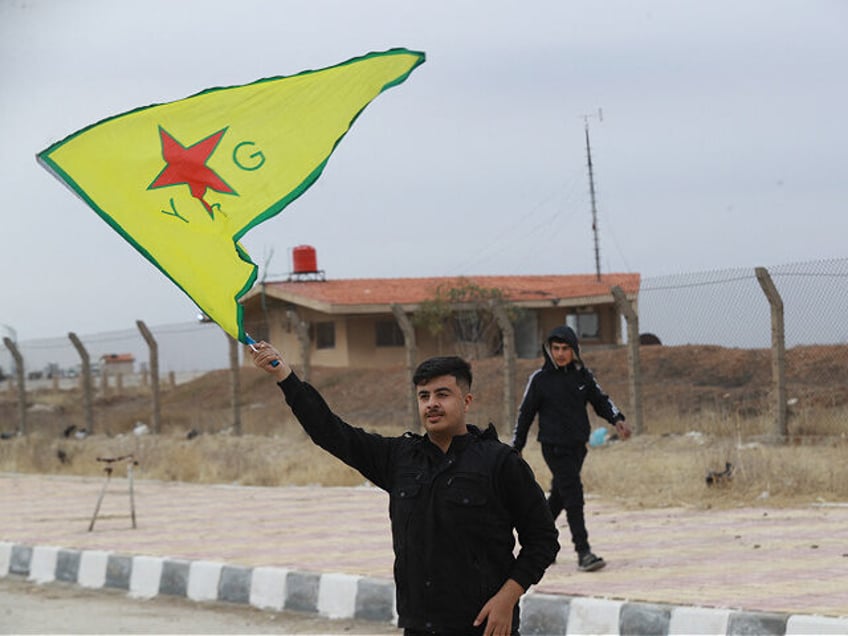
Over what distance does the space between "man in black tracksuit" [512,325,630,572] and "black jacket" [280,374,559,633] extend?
4640mm

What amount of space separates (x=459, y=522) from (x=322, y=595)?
16.1 feet

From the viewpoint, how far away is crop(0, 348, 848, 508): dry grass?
14008 millimetres

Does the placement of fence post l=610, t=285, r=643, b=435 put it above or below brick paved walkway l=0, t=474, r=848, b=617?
above

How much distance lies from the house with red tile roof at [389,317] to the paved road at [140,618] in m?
30.4

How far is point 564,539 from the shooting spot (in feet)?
37.9

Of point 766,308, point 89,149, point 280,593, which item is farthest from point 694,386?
point 89,149

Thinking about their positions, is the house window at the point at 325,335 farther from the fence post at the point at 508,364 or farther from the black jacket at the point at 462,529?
the black jacket at the point at 462,529

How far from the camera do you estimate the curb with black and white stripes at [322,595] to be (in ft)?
25.3

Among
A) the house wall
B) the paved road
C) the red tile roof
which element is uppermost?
A: the red tile roof

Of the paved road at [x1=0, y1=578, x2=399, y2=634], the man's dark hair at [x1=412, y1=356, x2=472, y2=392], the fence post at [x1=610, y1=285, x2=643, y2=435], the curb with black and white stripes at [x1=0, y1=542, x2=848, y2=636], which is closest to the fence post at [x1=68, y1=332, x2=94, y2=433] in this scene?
the fence post at [x1=610, y1=285, x2=643, y2=435]

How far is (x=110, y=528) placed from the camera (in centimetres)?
1373

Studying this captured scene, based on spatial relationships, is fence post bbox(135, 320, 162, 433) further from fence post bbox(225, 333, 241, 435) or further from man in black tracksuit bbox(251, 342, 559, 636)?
man in black tracksuit bbox(251, 342, 559, 636)

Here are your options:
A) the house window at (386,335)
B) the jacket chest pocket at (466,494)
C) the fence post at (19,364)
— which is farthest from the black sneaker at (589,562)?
the house window at (386,335)

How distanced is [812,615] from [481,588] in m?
3.34
